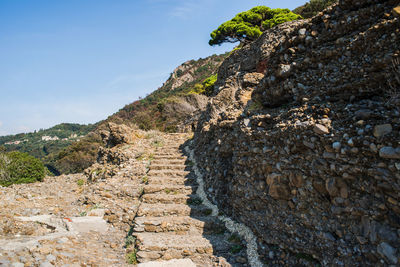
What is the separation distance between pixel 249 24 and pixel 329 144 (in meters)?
19.8

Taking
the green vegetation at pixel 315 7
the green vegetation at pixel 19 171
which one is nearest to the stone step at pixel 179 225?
the green vegetation at pixel 19 171

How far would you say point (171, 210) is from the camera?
6348 mm

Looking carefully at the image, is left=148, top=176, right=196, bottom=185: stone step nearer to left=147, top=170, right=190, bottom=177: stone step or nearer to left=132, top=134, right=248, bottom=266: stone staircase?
left=132, top=134, right=248, bottom=266: stone staircase

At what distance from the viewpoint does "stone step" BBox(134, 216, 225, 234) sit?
566 centimetres

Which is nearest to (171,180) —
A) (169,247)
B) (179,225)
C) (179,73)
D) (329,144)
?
(179,225)

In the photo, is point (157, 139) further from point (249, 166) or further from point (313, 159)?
point (313, 159)

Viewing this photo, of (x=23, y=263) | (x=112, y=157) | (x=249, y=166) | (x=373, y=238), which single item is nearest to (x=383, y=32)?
(x=373, y=238)

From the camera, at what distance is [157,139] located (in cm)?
1340

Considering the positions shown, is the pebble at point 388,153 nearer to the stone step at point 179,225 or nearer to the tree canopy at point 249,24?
the stone step at point 179,225

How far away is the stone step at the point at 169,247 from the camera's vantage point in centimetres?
477

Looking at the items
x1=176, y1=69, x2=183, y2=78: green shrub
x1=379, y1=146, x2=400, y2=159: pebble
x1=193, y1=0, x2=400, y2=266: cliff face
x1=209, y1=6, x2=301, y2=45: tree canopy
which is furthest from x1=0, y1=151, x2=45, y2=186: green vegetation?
x1=176, y1=69, x2=183, y2=78: green shrub

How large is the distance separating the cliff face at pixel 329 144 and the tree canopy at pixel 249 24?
15.6 meters

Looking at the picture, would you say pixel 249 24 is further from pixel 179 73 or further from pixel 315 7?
pixel 179 73

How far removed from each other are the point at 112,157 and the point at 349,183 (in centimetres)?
1046
